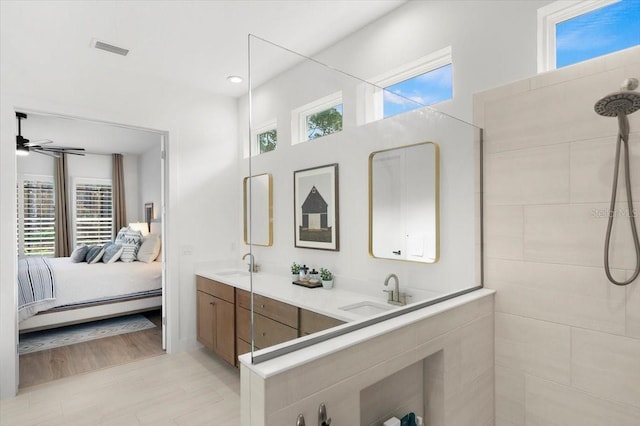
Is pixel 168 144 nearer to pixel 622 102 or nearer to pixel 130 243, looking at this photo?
pixel 130 243

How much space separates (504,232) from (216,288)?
6.88 ft

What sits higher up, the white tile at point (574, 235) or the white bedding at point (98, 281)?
the white tile at point (574, 235)

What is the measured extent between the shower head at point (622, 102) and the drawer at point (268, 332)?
1513 millimetres

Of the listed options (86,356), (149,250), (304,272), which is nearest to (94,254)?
(149,250)

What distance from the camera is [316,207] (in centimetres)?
155

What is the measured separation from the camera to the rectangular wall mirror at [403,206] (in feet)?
5.50

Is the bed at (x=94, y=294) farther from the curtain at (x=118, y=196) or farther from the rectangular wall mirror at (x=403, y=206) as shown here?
the rectangular wall mirror at (x=403, y=206)

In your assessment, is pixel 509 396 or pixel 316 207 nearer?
pixel 316 207

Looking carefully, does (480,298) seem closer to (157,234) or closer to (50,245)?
(157,234)

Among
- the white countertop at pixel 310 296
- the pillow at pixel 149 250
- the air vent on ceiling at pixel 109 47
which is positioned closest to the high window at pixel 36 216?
the pillow at pixel 149 250

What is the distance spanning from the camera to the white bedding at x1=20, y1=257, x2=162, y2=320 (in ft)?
13.0

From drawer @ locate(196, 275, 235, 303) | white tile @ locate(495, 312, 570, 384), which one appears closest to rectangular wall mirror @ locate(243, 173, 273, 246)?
drawer @ locate(196, 275, 235, 303)

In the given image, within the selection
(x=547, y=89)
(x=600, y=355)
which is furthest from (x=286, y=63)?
(x=600, y=355)

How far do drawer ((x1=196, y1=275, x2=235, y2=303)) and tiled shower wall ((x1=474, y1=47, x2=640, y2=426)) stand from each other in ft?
5.18
